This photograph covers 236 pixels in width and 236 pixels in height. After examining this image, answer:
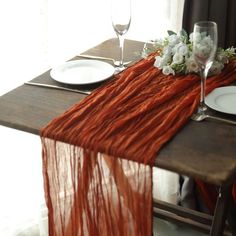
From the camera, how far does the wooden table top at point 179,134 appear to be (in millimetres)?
1020

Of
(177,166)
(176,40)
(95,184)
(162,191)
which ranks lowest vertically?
(162,191)

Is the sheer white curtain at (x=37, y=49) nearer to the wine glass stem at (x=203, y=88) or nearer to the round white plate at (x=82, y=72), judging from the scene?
the round white plate at (x=82, y=72)

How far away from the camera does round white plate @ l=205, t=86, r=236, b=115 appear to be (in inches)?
49.0

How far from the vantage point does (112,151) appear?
1.09m

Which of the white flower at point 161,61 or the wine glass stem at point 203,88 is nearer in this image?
the wine glass stem at point 203,88

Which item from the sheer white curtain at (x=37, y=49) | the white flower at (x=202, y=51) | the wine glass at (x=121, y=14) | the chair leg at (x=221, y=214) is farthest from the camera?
the sheer white curtain at (x=37, y=49)

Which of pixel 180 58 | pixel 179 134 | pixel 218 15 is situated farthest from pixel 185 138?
pixel 218 15

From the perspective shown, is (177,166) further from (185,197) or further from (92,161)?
(185,197)

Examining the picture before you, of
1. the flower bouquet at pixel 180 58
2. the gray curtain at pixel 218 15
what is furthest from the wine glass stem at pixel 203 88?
the gray curtain at pixel 218 15

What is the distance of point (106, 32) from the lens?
1994mm

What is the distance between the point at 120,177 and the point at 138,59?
56cm

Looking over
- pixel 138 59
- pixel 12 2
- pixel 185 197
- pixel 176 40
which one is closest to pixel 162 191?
pixel 185 197

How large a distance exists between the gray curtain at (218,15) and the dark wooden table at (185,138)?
2.21 ft

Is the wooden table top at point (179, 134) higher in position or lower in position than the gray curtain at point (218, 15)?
lower
